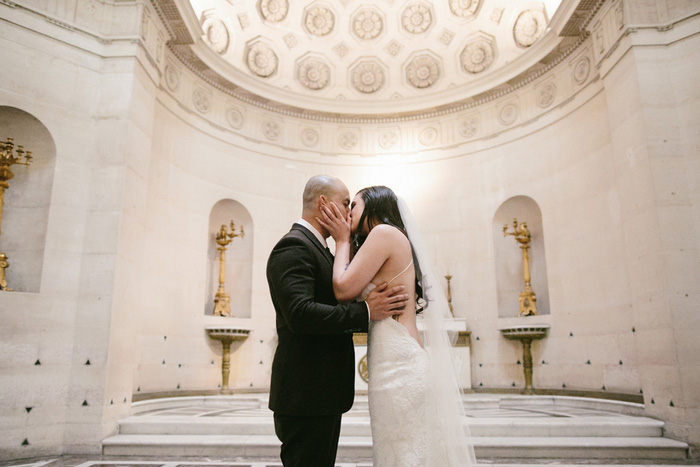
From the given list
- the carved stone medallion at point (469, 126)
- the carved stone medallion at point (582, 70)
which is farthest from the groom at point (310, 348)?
the carved stone medallion at point (469, 126)

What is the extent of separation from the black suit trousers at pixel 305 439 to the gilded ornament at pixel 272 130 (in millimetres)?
9726

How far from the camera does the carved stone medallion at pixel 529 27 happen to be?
10.5 m

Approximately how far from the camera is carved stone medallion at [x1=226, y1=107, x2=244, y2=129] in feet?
35.2

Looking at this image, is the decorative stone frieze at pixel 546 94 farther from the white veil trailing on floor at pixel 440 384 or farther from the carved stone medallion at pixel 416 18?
the white veil trailing on floor at pixel 440 384

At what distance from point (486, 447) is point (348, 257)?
3.93 m

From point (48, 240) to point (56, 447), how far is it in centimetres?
249

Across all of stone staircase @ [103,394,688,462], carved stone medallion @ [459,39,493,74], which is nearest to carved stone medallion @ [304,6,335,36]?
carved stone medallion @ [459,39,493,74]

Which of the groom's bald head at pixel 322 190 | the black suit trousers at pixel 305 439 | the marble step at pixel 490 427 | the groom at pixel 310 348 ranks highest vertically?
the groom's bald head at pixel 322 190

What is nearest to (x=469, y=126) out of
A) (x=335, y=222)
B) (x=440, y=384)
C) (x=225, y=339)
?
(x=225, y=339)

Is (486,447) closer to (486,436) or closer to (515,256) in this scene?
(486,436)

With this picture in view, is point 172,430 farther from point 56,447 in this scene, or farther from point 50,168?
point 50,168

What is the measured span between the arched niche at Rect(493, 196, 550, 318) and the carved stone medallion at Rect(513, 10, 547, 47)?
3.54 metres

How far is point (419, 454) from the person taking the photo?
7.79 feet

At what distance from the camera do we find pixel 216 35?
10672mm
